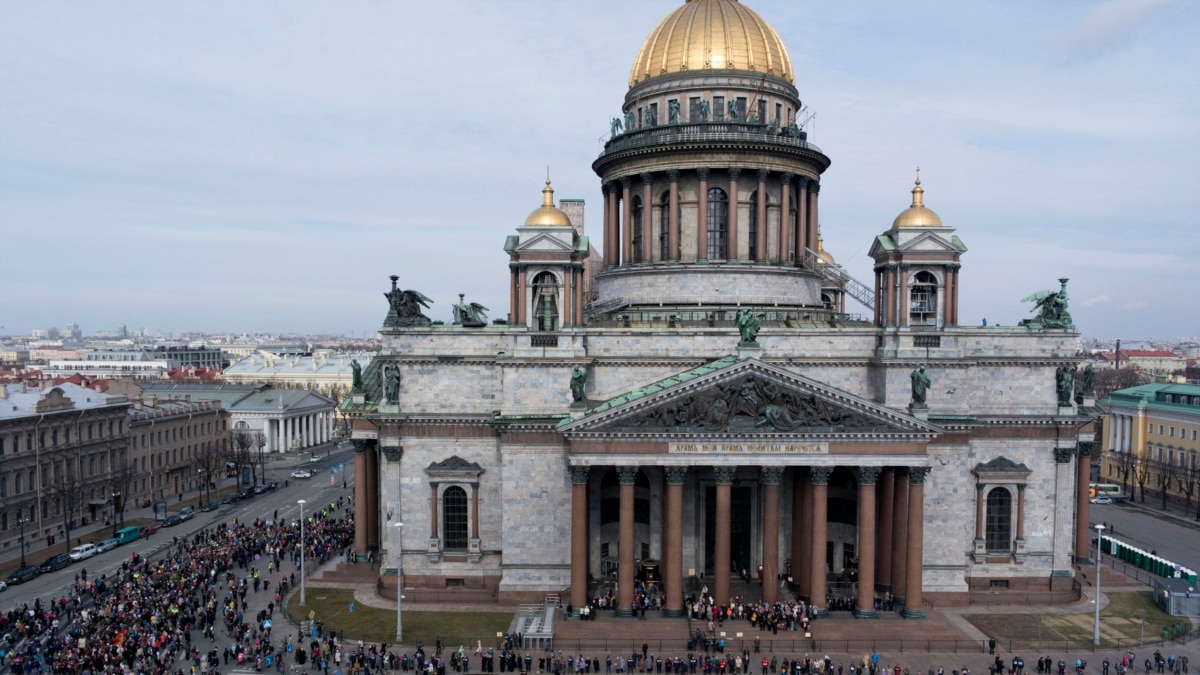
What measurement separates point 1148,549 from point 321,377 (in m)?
133

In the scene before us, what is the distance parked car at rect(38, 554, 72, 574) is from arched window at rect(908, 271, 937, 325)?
183 feet

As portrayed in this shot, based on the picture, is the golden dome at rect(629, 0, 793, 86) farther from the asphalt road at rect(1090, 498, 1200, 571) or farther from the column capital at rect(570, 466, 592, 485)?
the asphalt road at rect(1090, 498, 1200, 571)

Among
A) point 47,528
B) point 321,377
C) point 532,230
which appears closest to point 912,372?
point 532,230

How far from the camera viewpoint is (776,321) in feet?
172

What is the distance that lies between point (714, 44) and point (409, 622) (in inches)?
1538

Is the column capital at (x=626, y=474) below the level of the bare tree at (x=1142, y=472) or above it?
above

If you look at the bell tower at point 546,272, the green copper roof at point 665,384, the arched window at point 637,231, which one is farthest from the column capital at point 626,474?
the arched window at point 637,231

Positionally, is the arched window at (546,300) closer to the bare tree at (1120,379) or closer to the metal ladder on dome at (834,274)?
the metal ladder on dome at (834,274)

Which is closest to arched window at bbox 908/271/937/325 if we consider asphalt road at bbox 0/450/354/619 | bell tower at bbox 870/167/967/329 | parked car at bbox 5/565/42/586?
bell tower at bbox 870/167/967/329

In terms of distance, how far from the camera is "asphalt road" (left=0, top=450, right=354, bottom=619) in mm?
53344

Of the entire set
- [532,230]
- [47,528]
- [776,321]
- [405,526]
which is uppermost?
[532,230]

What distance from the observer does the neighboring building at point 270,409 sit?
115 m

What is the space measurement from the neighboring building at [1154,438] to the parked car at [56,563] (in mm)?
86353

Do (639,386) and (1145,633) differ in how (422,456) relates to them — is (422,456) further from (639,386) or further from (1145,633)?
(1145,633)
